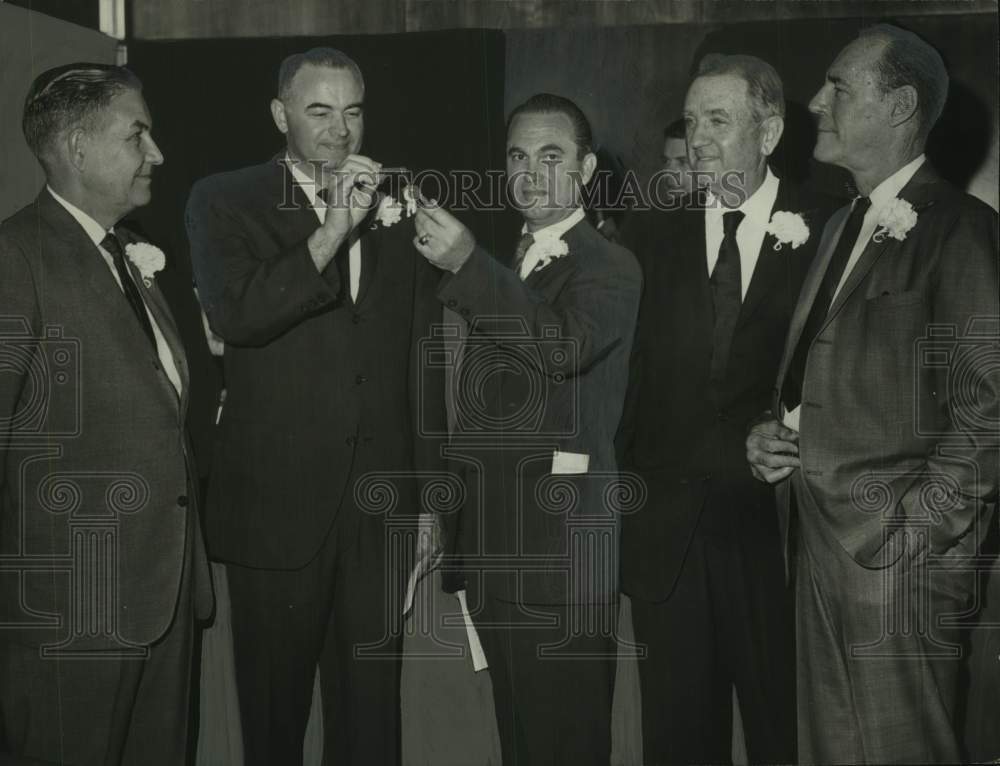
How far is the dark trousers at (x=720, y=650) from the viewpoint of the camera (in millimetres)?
3955

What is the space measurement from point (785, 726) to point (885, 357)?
1354mm

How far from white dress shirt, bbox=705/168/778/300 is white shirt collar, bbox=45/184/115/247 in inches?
82.6

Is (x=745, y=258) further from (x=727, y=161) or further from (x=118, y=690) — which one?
(x=118, y=690)

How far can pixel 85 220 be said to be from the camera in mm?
3824

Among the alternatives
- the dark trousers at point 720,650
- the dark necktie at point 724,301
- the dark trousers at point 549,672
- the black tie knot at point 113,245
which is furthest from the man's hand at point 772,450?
the black tie knot at point 113,245

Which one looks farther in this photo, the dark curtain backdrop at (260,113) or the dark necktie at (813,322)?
the dark necktie at (813,322)

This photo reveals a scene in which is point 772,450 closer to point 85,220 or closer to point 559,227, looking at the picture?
point 559,227

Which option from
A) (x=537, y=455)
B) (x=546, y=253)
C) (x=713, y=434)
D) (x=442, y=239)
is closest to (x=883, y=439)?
(x=713, y=434)

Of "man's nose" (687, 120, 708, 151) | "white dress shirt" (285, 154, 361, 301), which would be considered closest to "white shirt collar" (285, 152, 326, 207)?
"white dress shirt" (285, 154, 361, 301)

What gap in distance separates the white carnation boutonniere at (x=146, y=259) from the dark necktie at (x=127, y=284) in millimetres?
32

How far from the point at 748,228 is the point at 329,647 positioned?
207 centimetres

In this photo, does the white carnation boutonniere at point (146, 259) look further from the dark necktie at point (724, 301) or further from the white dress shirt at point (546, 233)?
the dark necktie at point (724, 301)

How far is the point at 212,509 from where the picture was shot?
3855 mm

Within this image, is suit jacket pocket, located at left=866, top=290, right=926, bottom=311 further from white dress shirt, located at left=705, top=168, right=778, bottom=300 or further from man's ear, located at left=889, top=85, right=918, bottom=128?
man's ear, located at left=889, top=85, right=918, bottom=128
